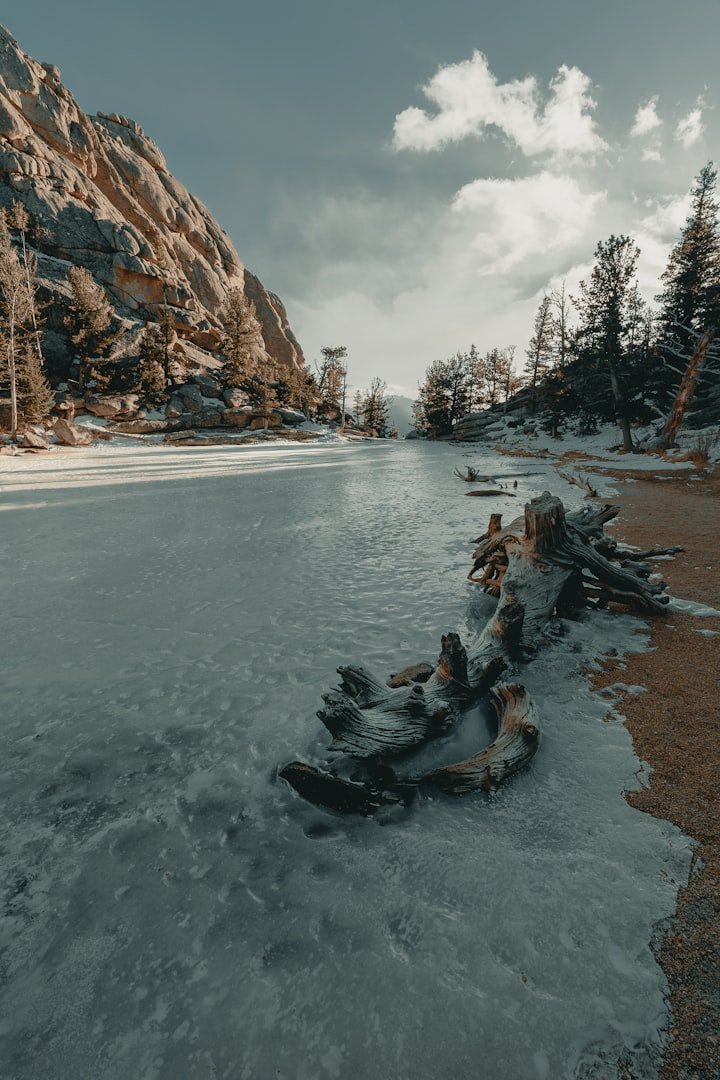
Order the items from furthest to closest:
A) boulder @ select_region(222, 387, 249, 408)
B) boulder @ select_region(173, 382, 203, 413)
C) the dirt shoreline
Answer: boulder @ select_region(222, 387, 249, 408)
boulder @ select_region(173, 382, 203, 413)
the dirt shoreline

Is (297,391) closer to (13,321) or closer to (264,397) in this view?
(264,397)

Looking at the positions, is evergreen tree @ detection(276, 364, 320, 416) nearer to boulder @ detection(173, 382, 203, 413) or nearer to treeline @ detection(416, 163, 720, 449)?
boulder @ detection(173, 382, 203, 413)

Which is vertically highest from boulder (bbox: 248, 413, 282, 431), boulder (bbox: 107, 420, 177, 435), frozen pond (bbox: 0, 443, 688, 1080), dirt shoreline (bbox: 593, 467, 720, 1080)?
boulder (bbox: 248, 413, 282, 431)

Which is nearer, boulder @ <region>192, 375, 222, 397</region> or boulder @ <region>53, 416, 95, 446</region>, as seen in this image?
boulder @ <region>53, 416, 95, 446</region>

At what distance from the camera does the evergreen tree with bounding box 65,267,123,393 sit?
35.3 m

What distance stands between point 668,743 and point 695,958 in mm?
1373

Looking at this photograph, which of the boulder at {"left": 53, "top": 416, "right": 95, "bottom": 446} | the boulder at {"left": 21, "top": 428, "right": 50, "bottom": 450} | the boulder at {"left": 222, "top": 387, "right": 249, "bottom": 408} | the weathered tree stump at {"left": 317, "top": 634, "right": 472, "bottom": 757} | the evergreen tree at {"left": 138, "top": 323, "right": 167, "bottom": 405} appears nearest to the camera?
the weathered tree stump at {"left": 317, "top": 634, "right": 472, "bottom": 757}

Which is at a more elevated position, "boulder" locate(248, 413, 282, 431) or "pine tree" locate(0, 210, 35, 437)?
"pine tree" locate(0, 210, 35, 437)

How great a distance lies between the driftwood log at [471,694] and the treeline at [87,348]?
1143 inches

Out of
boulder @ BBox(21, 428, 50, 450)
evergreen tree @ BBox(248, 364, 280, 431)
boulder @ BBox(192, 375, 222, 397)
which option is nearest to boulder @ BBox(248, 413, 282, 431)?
evergreen tree @ BBox(248, 364, 280, 431)

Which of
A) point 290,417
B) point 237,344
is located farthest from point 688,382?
point 237,344

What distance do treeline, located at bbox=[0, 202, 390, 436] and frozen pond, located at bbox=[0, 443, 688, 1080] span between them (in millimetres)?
28041

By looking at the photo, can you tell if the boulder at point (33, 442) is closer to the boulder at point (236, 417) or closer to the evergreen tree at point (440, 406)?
the boulder at point (236, 417)

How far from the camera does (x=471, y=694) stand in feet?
10.4
